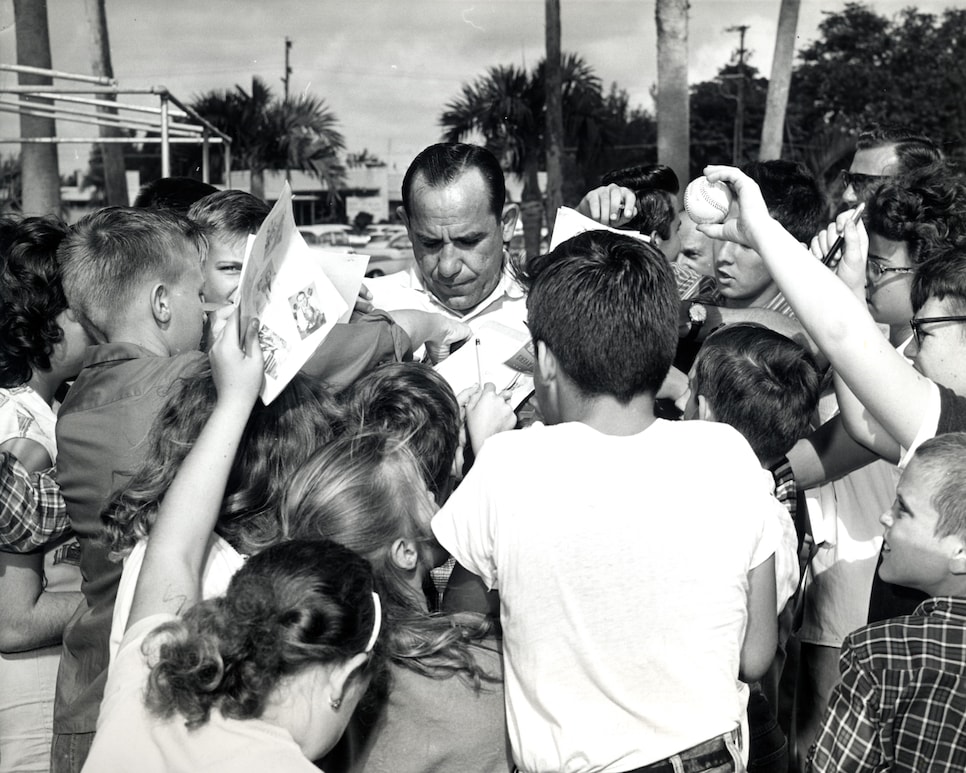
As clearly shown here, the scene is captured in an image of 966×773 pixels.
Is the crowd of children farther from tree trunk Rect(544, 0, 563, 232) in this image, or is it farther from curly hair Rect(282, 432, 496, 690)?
tree trunk Rect(544, 0, 563, 232)

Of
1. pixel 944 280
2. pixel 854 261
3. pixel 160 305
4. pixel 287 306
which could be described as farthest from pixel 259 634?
pixel 944 280

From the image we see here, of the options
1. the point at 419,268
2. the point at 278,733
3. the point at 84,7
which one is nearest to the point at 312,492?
the point at 278,733

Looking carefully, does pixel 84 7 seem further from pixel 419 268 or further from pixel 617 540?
pixel 617 540

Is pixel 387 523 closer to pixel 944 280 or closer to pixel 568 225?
pixel 568 225

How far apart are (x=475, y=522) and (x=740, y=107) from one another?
149 ft

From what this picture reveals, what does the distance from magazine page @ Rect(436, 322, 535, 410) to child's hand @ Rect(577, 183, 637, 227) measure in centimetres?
69

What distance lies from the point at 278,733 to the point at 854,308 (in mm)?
1384

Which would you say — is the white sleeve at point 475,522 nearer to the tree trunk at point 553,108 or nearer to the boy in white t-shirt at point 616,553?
the boy in white t-shirt at point 616,553

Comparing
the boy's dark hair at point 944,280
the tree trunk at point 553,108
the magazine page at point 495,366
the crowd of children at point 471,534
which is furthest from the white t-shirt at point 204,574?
the tree trunk at point 553,108

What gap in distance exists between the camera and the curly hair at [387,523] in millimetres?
2037

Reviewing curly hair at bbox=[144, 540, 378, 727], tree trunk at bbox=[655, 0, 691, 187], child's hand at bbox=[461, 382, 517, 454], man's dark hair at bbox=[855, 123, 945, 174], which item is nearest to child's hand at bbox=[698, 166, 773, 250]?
child's hand at bbox=[461, 382, 517, 454]

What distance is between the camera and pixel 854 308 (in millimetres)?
2148

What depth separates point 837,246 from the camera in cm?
264

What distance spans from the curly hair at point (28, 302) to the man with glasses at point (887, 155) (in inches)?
102
